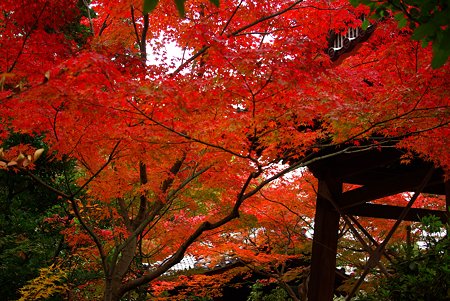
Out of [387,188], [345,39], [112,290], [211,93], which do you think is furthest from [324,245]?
[211,93]

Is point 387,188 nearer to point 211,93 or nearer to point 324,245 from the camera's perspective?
point 324,245

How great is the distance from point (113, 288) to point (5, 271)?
242cm

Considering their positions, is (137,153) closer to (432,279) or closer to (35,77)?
(35,77)

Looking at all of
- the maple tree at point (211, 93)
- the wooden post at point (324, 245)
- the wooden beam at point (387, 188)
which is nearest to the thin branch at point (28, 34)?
the maple tree at point (211, 93)

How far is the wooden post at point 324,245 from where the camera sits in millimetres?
7137

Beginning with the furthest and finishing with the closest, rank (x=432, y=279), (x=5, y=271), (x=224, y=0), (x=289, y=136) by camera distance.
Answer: (x=5, y=271) < (x=224, y=0) < (x=289, y=136) < (x=432, y=279)

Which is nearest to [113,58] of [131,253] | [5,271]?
[131,253]

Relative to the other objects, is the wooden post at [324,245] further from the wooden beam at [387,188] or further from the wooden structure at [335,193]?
the wooden beam at [387,188]

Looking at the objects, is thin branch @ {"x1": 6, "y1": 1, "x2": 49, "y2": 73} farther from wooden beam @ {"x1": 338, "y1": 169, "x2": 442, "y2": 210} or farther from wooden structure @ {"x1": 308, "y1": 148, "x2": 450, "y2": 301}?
wooden beam @ {"x1": 338, "y1": 169, "x2": 442, "y2": 210}

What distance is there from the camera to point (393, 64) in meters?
5.27

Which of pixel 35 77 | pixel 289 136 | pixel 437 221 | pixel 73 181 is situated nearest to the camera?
pixel 437 221

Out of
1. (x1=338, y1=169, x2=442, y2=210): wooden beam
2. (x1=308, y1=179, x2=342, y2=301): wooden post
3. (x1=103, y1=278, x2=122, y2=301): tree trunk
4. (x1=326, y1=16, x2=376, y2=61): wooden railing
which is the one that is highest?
(x1=326, y1=16, x2=376, y2=61): wooden railing

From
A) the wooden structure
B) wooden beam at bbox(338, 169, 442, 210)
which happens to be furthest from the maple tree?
wooden beam at bbox(338, 169, 442, 210)

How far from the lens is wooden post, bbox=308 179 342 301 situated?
714 cm
